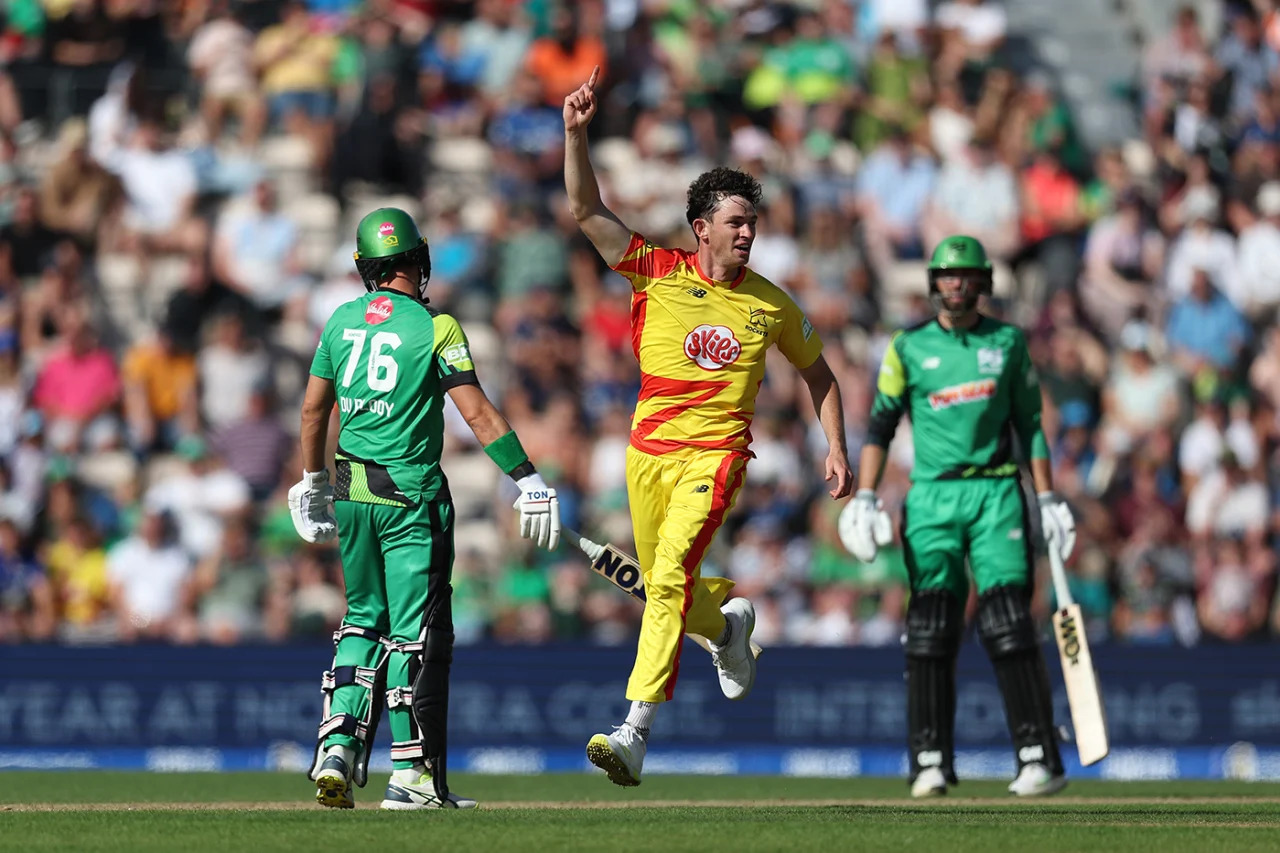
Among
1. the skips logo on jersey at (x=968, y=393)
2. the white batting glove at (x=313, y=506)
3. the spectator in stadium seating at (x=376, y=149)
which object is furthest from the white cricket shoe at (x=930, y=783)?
the spectator in stadium seating at (x=376, y=149)

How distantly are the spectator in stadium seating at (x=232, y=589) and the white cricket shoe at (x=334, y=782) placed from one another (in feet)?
24.0

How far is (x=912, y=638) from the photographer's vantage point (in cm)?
1138

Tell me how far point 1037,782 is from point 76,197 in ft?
38.3

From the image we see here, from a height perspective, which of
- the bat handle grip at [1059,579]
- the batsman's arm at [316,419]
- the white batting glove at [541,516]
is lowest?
the bat handle grip at [1059,579]

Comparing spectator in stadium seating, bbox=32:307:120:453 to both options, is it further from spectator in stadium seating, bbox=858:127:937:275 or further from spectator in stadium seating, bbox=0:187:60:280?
spectator in stadium seating, bbox=858:127:937:275

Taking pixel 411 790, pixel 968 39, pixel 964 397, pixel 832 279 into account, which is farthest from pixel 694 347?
pixel 968 39

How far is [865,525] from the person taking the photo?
11438mm

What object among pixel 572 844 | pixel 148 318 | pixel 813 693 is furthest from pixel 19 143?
pixel 572 844

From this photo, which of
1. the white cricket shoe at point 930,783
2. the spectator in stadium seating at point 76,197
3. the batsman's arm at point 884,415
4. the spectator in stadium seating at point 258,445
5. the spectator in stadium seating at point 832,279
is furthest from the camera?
the spectator in stadium seating at point 76,197

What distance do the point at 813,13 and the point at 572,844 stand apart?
47.8 feet

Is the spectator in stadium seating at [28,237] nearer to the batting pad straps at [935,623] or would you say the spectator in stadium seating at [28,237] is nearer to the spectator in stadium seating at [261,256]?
the spectator in stadium seating at [261,256]

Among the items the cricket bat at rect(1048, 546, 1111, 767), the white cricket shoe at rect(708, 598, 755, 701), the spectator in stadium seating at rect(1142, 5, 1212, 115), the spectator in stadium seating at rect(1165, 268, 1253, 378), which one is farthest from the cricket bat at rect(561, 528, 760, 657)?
the spectator in stadium seating at rect(1142, 5, 1212, 115)

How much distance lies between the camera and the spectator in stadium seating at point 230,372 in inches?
712

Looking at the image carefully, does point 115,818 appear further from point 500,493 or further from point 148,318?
point 148,318
